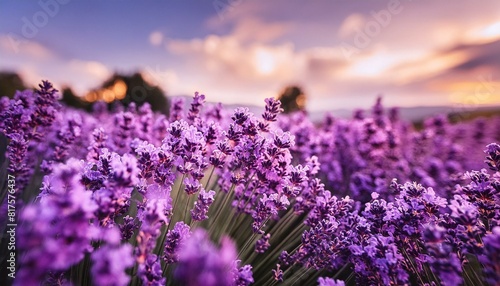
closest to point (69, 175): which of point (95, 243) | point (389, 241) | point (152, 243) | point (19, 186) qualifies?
point (152, 243)

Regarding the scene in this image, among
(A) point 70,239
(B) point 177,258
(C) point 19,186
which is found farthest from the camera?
(C) point 19,186

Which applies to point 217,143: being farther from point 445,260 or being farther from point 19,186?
point 19,186

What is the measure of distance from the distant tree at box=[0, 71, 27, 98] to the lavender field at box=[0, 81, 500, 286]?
16.5m

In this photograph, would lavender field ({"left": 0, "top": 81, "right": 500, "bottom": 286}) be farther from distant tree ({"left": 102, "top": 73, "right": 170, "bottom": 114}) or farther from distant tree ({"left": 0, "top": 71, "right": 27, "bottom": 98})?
distant tree ({"left": 102, "top": 73, "right": 170, "bottom": 114})

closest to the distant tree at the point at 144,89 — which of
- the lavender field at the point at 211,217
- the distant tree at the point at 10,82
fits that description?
the distant tree at the point at 10,82

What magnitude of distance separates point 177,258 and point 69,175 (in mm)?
786

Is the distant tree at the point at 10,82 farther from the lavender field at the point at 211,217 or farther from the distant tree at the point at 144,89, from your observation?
the lavender field at the point at 211,217

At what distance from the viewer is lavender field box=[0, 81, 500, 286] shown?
883 mm

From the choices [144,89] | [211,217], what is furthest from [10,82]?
[211,217]

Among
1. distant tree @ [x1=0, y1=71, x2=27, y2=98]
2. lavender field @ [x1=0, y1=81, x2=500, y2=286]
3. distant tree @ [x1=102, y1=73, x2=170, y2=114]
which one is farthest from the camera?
distant tree @ [x1=102, y1=73, x2=170, y2=114]

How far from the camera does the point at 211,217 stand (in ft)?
8.47

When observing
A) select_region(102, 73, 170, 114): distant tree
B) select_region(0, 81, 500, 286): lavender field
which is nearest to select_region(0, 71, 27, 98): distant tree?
select_region(102, 73, 170, 114): distant tree

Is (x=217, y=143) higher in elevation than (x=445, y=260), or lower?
higher

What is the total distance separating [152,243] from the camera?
45.4 inches
